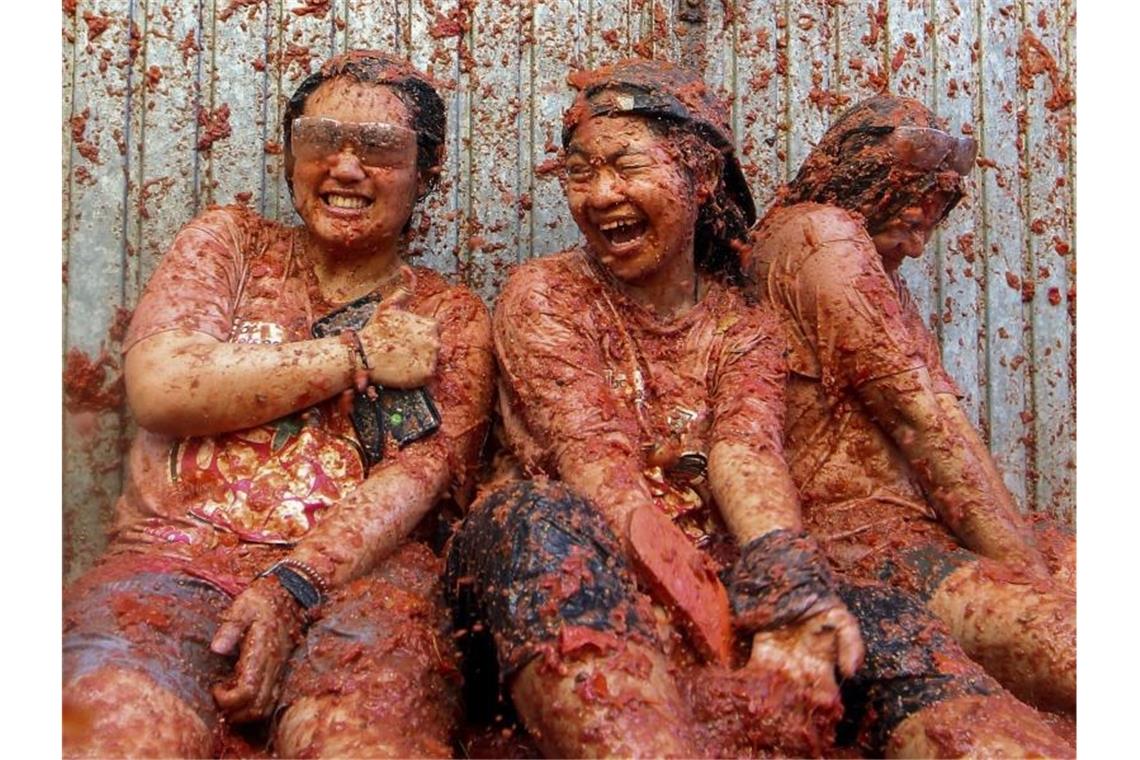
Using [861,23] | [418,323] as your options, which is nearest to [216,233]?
[418,323]

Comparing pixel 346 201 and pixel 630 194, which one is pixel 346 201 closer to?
pixel 346 201

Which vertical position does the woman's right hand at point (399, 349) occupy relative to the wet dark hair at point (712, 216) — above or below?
below

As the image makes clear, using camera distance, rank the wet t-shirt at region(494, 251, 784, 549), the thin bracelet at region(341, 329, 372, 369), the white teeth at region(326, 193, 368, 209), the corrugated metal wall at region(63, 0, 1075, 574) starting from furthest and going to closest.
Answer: the corrugated metal wall at region(63, 0, 1075, 574) → the white teeth at region(326, 193, 368, 209) → the thin bracelet at region(341, 329, 372, 369) → the wet t-shirt at region(494, 251, 784, 549)

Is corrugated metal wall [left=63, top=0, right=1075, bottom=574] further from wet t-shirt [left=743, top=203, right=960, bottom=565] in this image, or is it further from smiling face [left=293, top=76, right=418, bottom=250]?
wet t-shirt [left=743, top=203, right=960, bottom=565]

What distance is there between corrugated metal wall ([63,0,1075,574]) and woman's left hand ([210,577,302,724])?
1.28 metres

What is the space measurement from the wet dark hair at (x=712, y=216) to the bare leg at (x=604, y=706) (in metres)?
1.26

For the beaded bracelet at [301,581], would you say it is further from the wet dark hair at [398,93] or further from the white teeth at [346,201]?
the wet dark hair at [398,93]

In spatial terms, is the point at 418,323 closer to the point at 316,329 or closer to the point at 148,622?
the point at 316,329

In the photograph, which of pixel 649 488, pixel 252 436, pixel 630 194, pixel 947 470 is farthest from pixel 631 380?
pixel 252 436

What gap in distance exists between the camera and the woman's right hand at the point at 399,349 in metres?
2.86

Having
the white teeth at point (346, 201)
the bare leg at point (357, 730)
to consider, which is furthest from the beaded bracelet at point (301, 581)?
the white teeth at point (346, 201)

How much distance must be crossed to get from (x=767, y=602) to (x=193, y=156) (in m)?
2.26

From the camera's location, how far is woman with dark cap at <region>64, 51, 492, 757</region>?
7.42 feet

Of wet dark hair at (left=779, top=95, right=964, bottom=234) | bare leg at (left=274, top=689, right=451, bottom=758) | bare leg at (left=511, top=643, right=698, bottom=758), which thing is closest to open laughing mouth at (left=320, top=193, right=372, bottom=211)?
wet dark hair at (left=779, top=95, right=964, bottom=234)
